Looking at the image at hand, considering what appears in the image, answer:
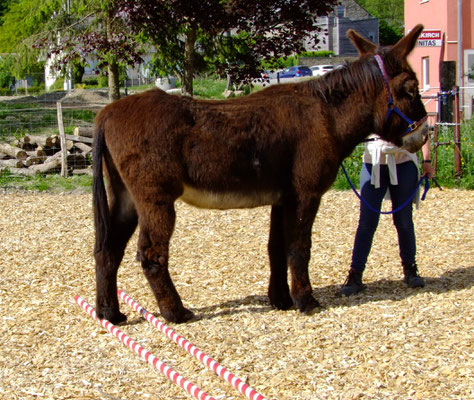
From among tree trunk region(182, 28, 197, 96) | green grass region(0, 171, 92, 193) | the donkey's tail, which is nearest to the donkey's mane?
the donkey's tail

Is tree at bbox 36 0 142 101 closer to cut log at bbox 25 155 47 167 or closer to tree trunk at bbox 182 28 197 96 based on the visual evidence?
tree trunk at bbox 182 28 197 96

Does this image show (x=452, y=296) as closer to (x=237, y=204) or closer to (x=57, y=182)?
(x=237, y=204)

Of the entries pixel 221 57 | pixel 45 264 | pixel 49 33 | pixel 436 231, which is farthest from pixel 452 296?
pixel 49 33

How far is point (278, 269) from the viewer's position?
536 cm

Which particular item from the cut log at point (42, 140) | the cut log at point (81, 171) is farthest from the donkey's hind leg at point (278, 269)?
the cut log at point (42, 140)

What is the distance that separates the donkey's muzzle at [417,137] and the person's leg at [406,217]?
1.57 ft

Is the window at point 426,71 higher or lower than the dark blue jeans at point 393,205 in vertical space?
higher

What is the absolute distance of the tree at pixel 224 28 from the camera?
9319 mm

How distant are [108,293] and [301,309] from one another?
155 centimetres

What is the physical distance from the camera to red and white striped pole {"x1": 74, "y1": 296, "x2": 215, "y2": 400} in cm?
377

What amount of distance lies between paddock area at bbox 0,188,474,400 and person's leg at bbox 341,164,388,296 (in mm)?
171

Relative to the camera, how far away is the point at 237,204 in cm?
500

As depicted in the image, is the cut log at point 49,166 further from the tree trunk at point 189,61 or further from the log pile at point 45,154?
the tree trunk at point 189,61

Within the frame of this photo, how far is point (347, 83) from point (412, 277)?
1.90 metres
